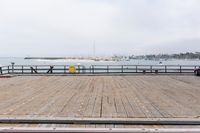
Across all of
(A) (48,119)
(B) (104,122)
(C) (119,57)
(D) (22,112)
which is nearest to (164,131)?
(B) (104,122)

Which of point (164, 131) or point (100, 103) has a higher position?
point (164, 131)

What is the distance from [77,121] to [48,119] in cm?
69

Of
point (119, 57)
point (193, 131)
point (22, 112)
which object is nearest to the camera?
point (193, 131)

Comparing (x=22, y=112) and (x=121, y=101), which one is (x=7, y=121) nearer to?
(x=22, y=112)

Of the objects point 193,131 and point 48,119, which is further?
point 48,119

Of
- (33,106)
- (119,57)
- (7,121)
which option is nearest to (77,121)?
(7,121)

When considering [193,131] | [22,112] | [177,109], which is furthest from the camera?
[177,109]

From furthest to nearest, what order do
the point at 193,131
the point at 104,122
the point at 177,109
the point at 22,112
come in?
the point at 177,109 < the point at 22,112 < the point at 104,122 < the point at 193,131

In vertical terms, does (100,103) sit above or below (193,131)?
below

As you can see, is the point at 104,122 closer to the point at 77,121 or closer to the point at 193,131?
the point at 77,121

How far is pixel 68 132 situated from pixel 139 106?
715cm

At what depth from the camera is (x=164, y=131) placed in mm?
2654

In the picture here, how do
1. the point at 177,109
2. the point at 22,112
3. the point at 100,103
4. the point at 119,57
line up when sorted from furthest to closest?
the point at 119,57
the point at 100,103
the point at 177,109
the point at 22,112

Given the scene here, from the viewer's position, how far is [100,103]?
10227 mm
